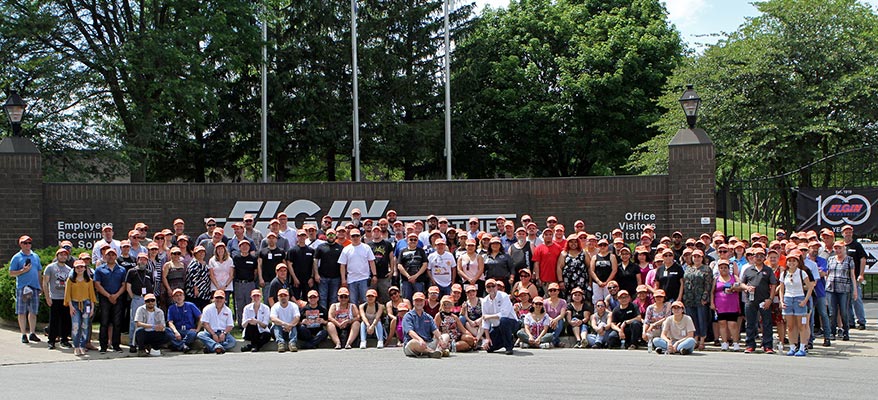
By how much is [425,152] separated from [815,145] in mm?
14255

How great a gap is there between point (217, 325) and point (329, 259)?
207 centimetres

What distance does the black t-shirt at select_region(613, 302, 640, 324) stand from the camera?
1394 centimetres

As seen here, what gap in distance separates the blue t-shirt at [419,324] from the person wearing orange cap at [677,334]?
3162mm

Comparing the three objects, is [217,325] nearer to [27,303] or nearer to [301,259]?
[301,259]

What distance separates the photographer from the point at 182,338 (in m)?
14.0

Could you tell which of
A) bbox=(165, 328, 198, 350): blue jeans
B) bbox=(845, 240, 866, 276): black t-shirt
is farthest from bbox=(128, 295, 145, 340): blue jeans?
bbox=(845, 240, 866, 276): black t-shirt

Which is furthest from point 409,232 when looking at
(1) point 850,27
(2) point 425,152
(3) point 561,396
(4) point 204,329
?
(2) point 425,152

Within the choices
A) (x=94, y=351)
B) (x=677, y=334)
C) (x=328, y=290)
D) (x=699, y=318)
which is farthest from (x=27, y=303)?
(x=699, y=318)

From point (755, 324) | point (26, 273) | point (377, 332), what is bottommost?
point (377, 332)

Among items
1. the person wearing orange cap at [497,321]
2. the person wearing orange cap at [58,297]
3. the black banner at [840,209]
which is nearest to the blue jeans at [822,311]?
the black banner at [840,209]

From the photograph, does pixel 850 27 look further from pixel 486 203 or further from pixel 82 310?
pixel 82 310

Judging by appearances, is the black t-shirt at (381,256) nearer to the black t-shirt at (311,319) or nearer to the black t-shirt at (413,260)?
the black t-shirt at (413,260)

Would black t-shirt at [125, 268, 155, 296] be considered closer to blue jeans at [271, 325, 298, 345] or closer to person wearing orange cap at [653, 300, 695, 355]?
blue jeans at [271, 325, 298, 345]

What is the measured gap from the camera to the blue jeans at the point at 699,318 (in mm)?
13680
